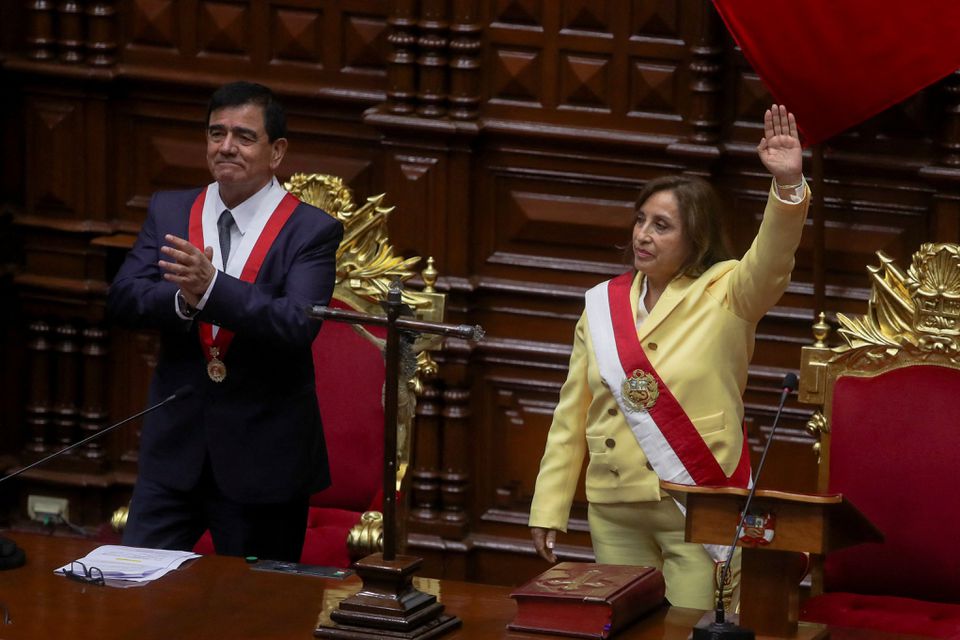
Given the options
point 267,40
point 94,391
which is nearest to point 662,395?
point 267,40

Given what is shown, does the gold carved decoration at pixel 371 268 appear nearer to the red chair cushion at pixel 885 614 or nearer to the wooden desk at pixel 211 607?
the wooden desk at pixel 211 607

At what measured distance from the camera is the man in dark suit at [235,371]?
3.55 metres

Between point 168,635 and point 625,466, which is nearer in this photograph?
point 168,635

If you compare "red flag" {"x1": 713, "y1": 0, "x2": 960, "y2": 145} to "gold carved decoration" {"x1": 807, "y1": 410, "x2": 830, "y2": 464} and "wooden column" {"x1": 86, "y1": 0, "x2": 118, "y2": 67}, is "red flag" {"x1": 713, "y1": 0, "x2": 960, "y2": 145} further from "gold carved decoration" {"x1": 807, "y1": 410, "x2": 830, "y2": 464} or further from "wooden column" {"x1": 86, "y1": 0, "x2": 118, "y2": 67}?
"wooden column" {"x1": 86, "y1": 0, "x2": 118, "y2": 67}

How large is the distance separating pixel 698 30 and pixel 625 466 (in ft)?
5.11

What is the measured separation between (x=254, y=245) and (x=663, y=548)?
1047 millimetres

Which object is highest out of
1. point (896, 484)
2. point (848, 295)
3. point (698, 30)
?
point (698, 30)

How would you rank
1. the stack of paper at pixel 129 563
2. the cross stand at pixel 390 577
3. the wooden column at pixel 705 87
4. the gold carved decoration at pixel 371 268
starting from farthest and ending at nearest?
the wooden column at pixel 705 87, the gold carved decoration at pixel 371 268, the stack of paper at pixel 129 563, the cross stand at pixel 390 577

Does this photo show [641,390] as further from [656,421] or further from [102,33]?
[102,33]

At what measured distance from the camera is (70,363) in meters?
5.30

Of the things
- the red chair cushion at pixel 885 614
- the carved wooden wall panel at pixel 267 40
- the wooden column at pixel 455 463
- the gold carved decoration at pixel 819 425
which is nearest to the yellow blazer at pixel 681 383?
the gold carved decoration at pixel 819 425

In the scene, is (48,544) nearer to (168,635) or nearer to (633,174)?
(168,635)

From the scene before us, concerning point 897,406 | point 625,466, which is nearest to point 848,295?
point 897,406

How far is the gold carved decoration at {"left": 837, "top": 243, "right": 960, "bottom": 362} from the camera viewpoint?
3646 millimetres
